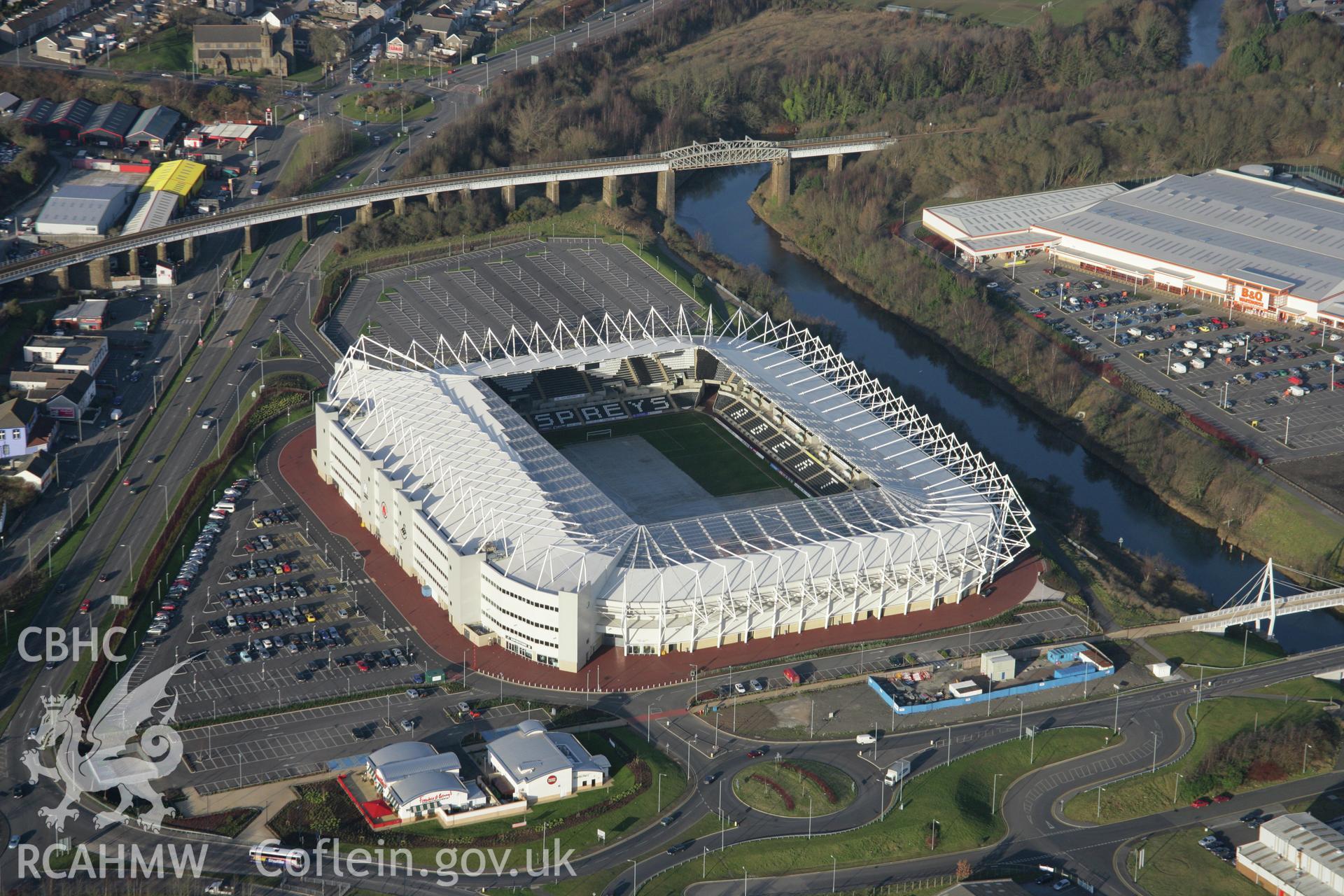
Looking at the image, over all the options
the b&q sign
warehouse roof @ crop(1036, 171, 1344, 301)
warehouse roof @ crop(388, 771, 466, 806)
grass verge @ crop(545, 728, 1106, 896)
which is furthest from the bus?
warehouse roof @ crop(1036, 171, 1344, 301)

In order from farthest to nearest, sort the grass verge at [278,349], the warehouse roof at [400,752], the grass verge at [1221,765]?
the grass verge at [278,349] < the grass verge at [1221,765] < the warehouse roof at [400,752]

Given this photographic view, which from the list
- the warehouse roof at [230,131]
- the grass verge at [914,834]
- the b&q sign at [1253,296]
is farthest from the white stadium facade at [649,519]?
the warehouse roof at [230,131]

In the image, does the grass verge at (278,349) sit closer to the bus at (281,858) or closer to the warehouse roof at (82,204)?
the warehouse roof at (82,204)

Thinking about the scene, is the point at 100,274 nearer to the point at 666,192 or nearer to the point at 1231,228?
the point at 666,192

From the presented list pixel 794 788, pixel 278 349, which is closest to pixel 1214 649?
pixel 794 788

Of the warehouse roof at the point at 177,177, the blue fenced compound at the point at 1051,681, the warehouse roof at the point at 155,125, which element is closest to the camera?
the blue fenced compound at the point at 1051,681

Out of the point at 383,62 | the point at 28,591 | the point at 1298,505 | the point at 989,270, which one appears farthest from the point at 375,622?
the point at 383,62
